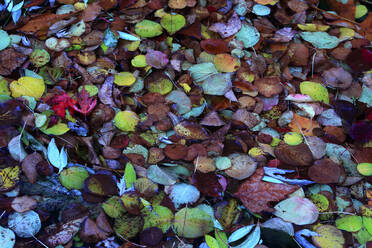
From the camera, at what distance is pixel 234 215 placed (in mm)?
814

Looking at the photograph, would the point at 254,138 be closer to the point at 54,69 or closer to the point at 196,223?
the point at 196,223

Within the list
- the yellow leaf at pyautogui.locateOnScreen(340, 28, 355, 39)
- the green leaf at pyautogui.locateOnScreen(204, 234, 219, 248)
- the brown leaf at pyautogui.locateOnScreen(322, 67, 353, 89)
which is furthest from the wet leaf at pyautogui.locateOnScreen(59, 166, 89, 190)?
the yellow leaf at pyautogui.locateOnScreen(340, 28, 355, 39)

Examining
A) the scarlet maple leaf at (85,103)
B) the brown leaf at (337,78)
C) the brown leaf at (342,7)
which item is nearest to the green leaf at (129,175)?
the scarlet maple leaf at (85,103)

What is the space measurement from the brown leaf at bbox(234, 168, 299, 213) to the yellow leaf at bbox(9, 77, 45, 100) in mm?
620

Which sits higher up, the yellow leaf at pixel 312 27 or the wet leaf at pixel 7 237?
the yellow leaf at pixel 312 27

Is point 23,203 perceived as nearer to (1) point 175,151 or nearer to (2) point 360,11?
(1) point 175,151

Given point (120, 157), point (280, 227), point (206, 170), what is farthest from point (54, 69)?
point (280, 227)

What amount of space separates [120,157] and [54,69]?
36 centimetres

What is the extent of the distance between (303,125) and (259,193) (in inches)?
10.9

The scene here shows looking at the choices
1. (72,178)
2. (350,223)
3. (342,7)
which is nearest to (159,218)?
(72,178)

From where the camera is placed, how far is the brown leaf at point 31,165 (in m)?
0.82

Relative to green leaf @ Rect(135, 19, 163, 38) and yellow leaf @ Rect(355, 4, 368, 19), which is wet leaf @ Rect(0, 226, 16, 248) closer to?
green leaf @ Rect(135, 19, 163, 38)

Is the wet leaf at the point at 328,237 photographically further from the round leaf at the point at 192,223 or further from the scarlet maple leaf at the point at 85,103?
the scarlet maple leaf at the point at 85,103

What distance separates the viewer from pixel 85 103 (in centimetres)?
94
